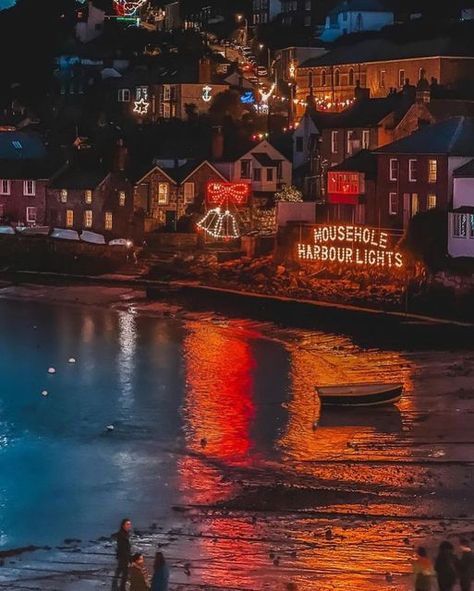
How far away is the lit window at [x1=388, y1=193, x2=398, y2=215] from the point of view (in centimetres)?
4816

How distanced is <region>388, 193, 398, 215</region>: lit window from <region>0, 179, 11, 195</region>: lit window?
73.2 feet

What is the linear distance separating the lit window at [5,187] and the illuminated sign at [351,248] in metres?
19.6

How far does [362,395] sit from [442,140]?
18.7 meters

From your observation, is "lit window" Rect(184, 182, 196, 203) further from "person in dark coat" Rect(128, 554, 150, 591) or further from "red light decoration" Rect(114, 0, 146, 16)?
"person in dark coat" Rect(128, 554, 150, 591)

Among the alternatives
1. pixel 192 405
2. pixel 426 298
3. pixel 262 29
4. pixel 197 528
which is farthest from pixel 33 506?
pixel 262 29

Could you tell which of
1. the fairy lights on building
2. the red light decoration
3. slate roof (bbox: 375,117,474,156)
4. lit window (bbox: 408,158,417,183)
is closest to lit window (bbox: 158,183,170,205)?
the fairy lights on building

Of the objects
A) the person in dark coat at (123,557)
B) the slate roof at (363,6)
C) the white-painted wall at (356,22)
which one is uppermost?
the slate roof at (363,6)

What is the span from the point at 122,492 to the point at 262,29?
7253 centimetres

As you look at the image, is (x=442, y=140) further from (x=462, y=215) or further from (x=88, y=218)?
(x=88, y=218)

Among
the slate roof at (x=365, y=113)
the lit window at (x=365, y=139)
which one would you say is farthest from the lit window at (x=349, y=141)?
the lit window at (x=365, y=139)

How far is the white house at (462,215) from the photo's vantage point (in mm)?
43188

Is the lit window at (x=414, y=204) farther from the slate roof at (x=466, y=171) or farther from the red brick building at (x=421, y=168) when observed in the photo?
the slate roof at (x=466, y=171)

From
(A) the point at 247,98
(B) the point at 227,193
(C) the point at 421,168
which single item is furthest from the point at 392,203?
(A) the point at 247,98

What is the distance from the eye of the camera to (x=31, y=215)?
64188mm
